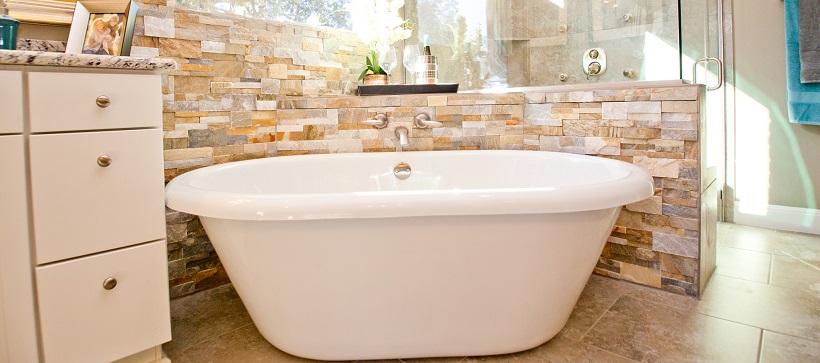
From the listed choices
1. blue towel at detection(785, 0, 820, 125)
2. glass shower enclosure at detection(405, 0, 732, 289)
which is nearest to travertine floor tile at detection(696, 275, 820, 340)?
glass shower enclosure at detection(405, 0, 732, 289)

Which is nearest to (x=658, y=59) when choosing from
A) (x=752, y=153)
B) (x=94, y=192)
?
(x=752, y=153)

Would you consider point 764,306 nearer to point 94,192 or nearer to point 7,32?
point 94,192

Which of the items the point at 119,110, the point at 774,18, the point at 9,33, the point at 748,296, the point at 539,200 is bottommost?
the point at 748,296

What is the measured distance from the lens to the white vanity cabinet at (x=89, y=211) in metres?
1.08

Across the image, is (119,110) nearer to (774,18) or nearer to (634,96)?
(634,96)

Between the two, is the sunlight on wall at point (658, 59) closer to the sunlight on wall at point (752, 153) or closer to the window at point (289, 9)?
the sunlight on wall at point (752, 153)

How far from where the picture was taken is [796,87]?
8.11 ft

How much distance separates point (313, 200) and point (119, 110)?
0.58m

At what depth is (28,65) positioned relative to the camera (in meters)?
1.07

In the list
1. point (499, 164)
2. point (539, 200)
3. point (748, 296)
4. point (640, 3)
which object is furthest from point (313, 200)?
point (640, 3)

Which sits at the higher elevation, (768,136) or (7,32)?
(7,32)

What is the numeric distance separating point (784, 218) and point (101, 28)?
334 cm

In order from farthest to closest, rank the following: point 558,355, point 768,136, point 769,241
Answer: point 768,136 < point 769,241 < point 558,355

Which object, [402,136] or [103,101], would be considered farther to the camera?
[402,136]
